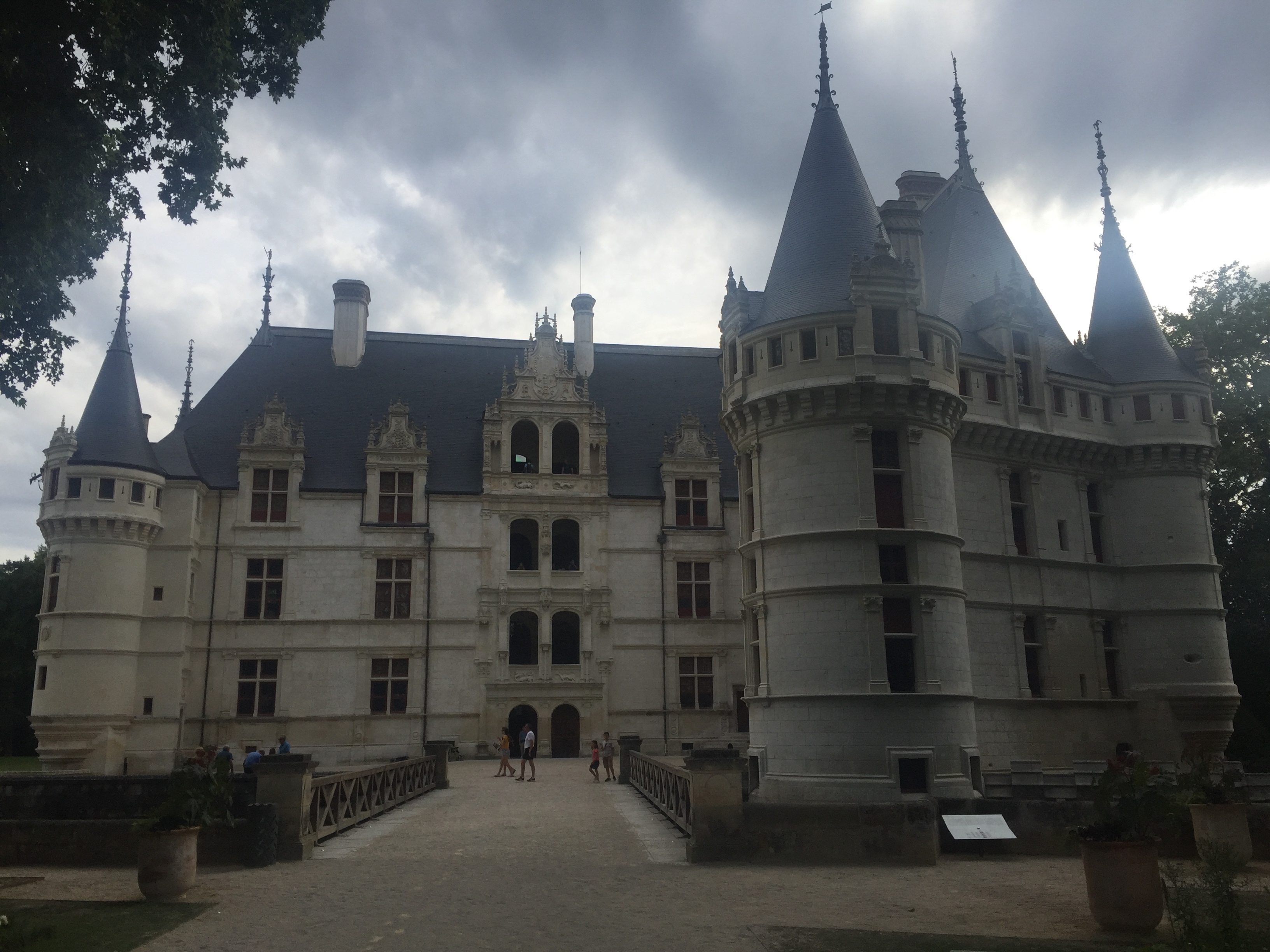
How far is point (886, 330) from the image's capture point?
73.7ft

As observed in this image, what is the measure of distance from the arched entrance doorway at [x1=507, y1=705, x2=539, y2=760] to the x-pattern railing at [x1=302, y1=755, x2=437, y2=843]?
35.6ft

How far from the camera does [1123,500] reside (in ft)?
93.9

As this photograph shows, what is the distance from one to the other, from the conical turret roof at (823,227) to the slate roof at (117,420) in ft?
76.8

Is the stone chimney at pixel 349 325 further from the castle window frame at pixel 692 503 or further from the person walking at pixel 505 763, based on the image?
the person walking at pixel 505 763

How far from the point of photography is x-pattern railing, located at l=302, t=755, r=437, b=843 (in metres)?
16.3

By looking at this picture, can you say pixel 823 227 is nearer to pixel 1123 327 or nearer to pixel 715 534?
pixel 1123 327

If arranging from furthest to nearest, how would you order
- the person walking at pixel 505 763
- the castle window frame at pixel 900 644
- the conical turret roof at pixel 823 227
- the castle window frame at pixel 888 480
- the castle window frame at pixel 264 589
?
the castle window frame at pixel 264 589 → the person walking at pixel 505 763 → the conical turret roof at pixel 823 227 → the castle window frame at pixel 888 480 → the castle window frame at pixel 900 644

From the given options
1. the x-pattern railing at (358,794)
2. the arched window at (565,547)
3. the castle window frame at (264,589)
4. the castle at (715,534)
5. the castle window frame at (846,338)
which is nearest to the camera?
the x-pattern railing at (358,794)

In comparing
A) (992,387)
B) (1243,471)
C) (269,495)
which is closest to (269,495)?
(269,495)

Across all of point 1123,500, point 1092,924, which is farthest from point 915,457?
point 1092,924

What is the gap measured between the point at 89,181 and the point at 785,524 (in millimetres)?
14469

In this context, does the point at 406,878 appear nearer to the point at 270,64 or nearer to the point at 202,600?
the point at 270,64

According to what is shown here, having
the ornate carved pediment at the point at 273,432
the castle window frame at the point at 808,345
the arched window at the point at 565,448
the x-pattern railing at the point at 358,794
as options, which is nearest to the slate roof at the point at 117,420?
the ornate carved pediment at the point at 273,432

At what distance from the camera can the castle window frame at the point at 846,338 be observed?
2216cm
